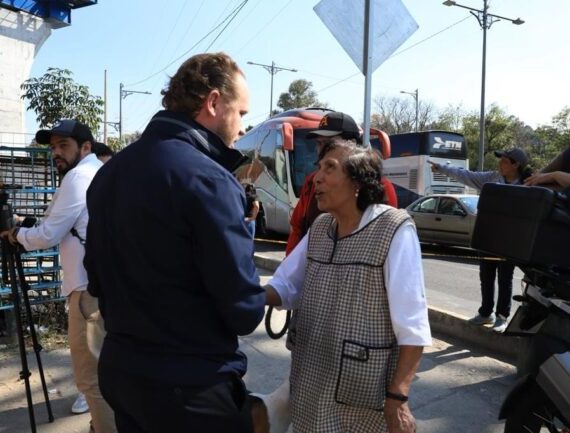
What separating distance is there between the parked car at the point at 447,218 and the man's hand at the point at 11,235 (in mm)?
11107

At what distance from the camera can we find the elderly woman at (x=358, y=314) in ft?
5.84

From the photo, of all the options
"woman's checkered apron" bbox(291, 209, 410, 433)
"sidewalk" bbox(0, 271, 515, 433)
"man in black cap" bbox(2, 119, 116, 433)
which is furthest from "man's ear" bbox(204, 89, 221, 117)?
"sidewalk" bbox(0, 271, 515, 433)

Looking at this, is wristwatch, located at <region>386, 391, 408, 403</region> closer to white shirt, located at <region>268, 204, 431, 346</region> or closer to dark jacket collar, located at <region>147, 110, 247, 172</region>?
white shirt, located at <region>268, 204, 431, 346</region>

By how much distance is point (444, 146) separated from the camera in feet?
58.2

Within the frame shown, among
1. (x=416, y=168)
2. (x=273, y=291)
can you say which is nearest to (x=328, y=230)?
(x=273, y=291)

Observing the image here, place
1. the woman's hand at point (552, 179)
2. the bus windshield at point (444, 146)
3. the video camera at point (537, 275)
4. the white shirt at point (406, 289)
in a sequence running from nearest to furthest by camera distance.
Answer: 1. the white shirt at point (406, 289)
2. the video camera at point (537, 275)
3. the woman's hand at point (552, 179)
4. the bus windshield at point (444, 146)

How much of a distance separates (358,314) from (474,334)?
3.42 metres

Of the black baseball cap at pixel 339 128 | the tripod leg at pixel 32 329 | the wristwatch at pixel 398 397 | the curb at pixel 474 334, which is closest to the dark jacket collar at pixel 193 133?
the wristwatch at pixel 398 397

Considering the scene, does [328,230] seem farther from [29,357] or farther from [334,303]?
[29,357]

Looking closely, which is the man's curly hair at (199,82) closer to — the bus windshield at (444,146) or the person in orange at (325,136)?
the person in orange at (325,136)

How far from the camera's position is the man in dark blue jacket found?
142 cm

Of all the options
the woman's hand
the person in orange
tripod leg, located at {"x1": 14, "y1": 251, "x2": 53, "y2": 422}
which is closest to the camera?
the woman's hand

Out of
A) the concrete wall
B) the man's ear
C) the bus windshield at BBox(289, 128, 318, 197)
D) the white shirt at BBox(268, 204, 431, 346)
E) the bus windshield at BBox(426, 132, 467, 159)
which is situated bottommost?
the white shirt at BBox(268, 204, 431, 346)

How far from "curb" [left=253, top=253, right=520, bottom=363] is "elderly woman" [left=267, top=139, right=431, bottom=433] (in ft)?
9.06
